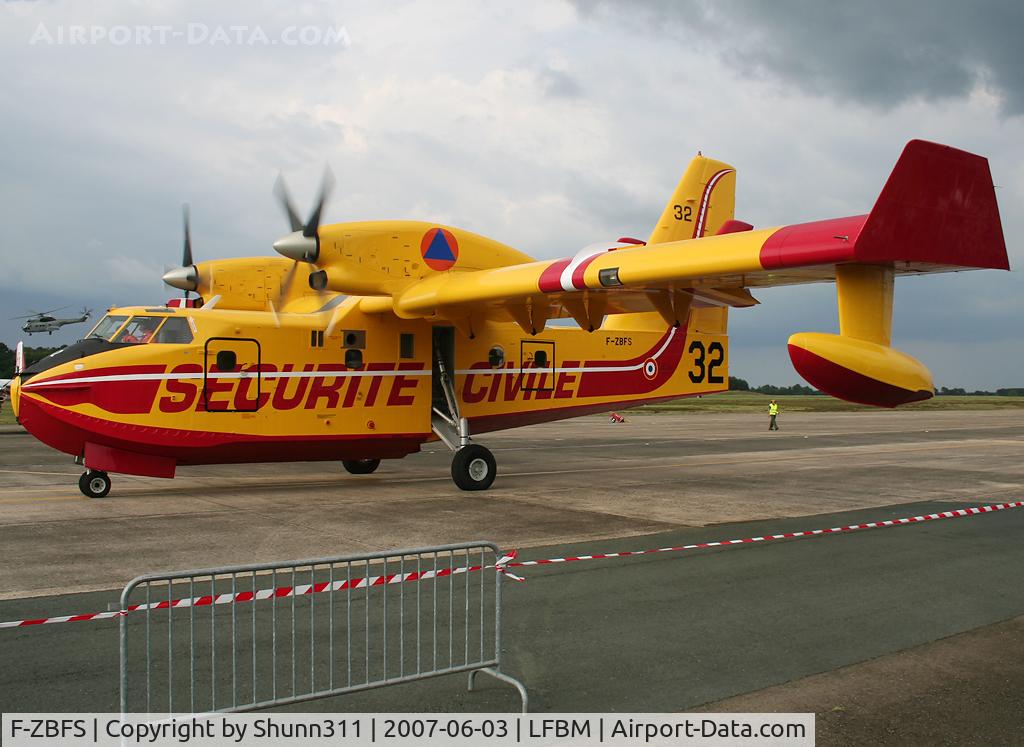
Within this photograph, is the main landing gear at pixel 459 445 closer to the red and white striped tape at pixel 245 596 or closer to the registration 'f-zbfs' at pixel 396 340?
the registration 'f-zbfs' at pixel 396 340

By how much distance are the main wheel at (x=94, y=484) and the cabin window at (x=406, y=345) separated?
17.6 ft

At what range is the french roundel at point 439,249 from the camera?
14.5m

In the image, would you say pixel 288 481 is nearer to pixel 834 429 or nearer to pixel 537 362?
pixel 537 362

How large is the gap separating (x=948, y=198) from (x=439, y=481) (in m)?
10.7

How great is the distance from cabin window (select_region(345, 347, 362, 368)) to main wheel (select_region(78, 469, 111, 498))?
4.34 metres

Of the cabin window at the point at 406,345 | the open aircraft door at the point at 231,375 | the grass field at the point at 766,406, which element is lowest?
the grass field at the point at 766,406

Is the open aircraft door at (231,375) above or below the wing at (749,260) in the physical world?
below

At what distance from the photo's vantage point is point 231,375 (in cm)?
1370

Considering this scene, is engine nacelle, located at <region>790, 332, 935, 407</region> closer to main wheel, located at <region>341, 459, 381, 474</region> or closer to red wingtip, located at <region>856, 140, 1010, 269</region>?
red wingtip, located at <region>856, 140, 1010, 269</region>

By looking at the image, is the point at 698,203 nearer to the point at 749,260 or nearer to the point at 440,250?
the point at 440,250
